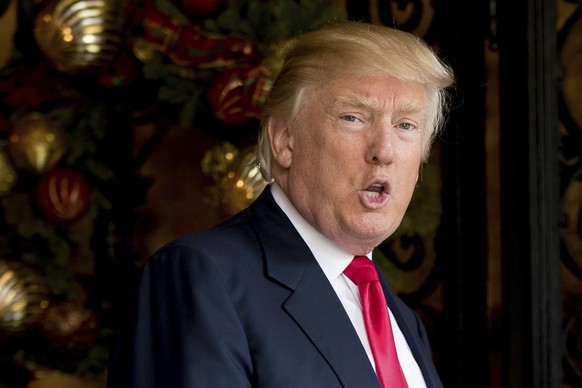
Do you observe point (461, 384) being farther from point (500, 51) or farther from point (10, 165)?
point (10, 165)

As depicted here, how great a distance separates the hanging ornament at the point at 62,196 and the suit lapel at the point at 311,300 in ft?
3.76

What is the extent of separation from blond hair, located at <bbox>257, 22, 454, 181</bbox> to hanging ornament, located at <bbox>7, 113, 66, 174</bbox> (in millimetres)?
1094

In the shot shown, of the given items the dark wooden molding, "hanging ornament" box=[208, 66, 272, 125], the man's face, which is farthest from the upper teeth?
the dark wooden molding

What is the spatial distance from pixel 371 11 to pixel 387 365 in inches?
75.6

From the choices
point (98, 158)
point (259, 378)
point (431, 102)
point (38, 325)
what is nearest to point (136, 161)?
point (98, 158)

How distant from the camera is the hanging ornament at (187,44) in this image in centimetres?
268

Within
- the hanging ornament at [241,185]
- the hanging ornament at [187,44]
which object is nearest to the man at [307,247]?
the hanging ornament at [241,185]

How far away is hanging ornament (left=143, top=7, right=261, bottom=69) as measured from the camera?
2684 millimetres

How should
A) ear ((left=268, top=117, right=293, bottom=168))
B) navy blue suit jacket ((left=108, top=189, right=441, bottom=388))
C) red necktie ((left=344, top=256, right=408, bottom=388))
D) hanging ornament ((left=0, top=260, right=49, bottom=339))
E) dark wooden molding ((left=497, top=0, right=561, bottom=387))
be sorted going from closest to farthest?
navy blue suit jacket ((left=108, top=189, right=441, bottom=388)) < red necktie ((left=344, top=256, right=408, bottom=388)) < ear ((left=268, top=117, right=293, bottom=168)) < hanging ornament ((left=0, top=260, right=49, bottom=339)) < dark wooden molding ((left=497, top=0, right=561, bottom=387))

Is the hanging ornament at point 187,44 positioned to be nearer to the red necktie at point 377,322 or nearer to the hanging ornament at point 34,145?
the hanging ornament at point 34,145

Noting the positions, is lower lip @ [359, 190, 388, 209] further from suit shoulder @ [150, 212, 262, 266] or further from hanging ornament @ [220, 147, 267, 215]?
hanging ornament @ [220, 147, 267, 215]

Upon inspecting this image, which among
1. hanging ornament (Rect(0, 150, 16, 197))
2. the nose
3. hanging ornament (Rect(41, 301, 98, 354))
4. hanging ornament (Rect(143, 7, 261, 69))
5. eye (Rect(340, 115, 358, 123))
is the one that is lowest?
hanging ornament (Rect(41, 301, 98, 354))

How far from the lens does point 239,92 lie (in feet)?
8.70

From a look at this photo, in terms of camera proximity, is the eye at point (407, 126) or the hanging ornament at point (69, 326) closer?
the eye at point (407, 126)
